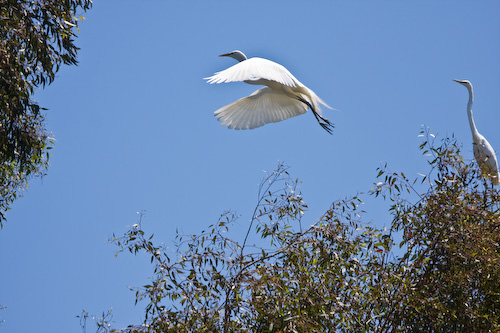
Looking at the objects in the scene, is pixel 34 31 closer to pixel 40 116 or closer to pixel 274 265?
pixel 40 116

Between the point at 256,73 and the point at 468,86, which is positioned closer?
the point at 256,73

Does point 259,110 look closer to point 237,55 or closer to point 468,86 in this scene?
point 237,55

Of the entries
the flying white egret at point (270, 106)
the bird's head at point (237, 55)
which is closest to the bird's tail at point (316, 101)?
the flying white egret at point (270, 106)

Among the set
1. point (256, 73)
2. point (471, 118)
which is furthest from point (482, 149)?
point (256, 73)

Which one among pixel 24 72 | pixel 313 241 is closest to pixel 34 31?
pixel 24 72

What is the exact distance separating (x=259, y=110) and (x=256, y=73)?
116 cm

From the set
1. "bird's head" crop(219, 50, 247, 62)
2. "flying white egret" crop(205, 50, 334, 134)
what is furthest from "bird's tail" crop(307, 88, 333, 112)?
"bird's head" crop(219, 50, 247, 62)

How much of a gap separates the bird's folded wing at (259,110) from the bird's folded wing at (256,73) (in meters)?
0.56

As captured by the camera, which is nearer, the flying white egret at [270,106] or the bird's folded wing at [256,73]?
the bird's folded wing at [256,73]

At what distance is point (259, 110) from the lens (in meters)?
5.37

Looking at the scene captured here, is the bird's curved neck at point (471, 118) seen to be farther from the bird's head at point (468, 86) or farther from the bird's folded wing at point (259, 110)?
the bird's folded wing at point (259, 110)

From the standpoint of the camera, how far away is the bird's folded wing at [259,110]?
5.19 metres

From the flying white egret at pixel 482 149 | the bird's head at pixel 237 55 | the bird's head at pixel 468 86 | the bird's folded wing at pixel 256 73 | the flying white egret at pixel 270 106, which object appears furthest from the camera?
the bird's head at pixel 468 86

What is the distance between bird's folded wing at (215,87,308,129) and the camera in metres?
5.19
